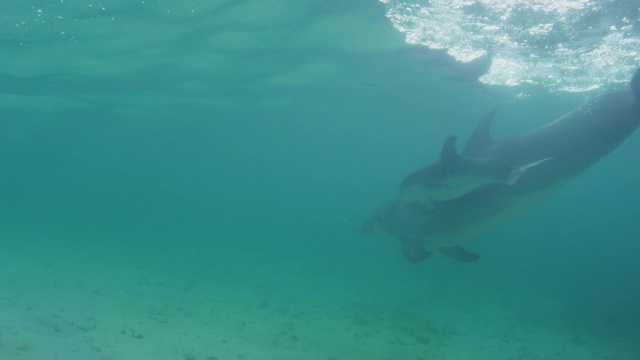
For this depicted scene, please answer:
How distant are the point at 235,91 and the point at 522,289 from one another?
19.6m

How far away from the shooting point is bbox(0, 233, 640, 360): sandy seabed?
30.5 ft

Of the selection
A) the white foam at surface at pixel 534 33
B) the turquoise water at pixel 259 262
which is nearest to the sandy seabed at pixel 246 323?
the turquoise water at pixel 259 262

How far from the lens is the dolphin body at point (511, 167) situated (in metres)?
6.44

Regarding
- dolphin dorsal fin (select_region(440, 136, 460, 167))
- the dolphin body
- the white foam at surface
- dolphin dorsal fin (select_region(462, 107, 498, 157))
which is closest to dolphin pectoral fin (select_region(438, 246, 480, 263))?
the dolphin body

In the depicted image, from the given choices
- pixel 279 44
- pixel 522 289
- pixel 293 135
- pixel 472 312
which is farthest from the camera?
pixel 293 135

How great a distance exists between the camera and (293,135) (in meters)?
51.0

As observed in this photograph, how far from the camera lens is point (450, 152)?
6.30 m

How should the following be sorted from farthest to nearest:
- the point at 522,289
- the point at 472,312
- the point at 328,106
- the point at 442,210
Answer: the point at 328,106
the point at 522,289
the point at 472,312
the point at 442,210

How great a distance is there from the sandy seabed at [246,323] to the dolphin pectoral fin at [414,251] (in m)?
2.79

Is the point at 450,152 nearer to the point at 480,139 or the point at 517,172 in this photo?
the point at 517,172

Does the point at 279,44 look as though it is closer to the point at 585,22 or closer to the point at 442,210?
the point at 585,22

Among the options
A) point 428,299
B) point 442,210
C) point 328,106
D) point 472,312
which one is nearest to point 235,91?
point 328,106

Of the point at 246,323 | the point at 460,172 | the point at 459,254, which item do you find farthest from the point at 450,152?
the point at 246,323

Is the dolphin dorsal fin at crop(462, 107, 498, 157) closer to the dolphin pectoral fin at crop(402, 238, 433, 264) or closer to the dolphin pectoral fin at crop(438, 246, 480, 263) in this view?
the dolphin pectoral fin at crop(402, 238, 433, 264)
